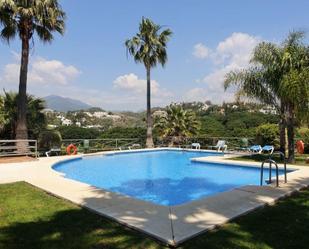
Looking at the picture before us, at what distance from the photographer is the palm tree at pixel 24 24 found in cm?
1491

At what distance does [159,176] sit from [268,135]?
8529 mm

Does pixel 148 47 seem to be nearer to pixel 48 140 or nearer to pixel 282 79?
pixel 48 140

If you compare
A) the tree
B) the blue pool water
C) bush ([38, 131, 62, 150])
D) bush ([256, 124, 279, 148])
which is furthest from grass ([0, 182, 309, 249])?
bush ([256, 124, 279, 148])

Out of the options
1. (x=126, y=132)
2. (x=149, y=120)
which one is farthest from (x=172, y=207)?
(x=126, y=132)

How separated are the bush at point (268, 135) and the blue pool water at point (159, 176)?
473cm

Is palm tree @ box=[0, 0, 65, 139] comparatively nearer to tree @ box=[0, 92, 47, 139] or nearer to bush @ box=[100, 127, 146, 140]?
tree @ box=[0, 92, 47, 139]

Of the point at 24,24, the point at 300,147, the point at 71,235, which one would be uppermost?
the point at 24,24

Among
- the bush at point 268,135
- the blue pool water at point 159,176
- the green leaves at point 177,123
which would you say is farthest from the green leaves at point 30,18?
the bush at point 268,135

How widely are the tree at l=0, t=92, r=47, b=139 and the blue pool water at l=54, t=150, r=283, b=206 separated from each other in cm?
347

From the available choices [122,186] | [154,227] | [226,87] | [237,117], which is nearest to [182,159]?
[226,87]

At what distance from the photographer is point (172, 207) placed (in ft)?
19.2

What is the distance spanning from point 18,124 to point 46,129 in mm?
2537

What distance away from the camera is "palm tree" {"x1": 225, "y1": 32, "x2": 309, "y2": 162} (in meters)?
11.4

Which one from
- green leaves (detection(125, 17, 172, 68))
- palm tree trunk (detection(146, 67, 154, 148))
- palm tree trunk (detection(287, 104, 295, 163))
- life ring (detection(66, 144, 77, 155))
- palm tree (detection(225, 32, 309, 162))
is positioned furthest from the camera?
palm tree trunk (detection(146, 67, 154, 148))
